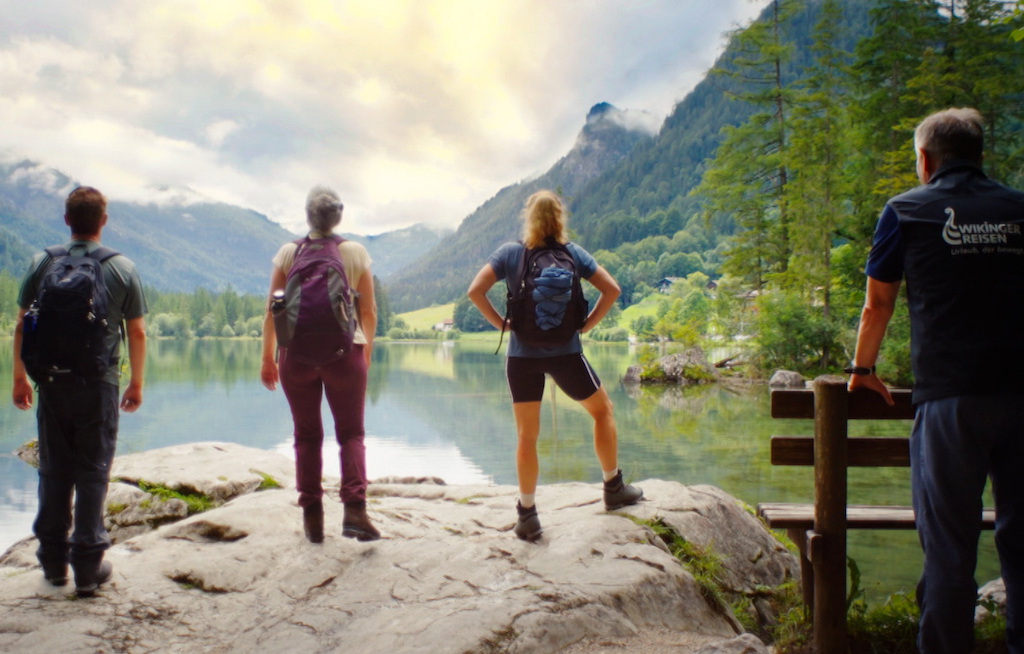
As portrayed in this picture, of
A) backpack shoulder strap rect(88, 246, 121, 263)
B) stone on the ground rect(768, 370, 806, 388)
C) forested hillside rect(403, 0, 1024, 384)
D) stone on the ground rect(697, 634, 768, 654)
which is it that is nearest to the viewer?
stone on the ground rect(697, 634, 768, 654)

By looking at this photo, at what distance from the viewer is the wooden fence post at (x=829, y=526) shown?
3.41 m

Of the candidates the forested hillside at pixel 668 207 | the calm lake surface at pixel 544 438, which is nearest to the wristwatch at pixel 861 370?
the calm lake surface at pixel 544 438

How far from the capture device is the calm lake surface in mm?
9156

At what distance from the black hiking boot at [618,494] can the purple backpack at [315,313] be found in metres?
2.01

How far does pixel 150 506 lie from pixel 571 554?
151 inches

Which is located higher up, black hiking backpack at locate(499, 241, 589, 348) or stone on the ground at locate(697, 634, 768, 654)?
black hiking backpack at locate(499, 241, 589, 348)

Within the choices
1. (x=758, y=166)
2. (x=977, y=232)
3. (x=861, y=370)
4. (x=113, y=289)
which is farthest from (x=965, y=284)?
(x=758, y=166)

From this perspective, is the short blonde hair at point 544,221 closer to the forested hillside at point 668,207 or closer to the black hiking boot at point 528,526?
the black hiking boot at point 528,526

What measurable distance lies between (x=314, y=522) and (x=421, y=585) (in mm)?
964

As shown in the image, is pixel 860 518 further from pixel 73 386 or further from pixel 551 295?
pixel 73 386

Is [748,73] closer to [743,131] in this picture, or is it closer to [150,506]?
[743,131]

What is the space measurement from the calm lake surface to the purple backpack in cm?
187

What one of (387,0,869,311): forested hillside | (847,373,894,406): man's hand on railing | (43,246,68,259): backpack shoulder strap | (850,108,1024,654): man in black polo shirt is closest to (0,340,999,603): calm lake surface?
(847,373,894,406): man's hand on railing

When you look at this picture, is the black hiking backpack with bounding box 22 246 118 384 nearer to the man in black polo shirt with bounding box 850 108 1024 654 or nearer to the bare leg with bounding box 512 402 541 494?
the bare leg with bounding box 512 402 541 494
